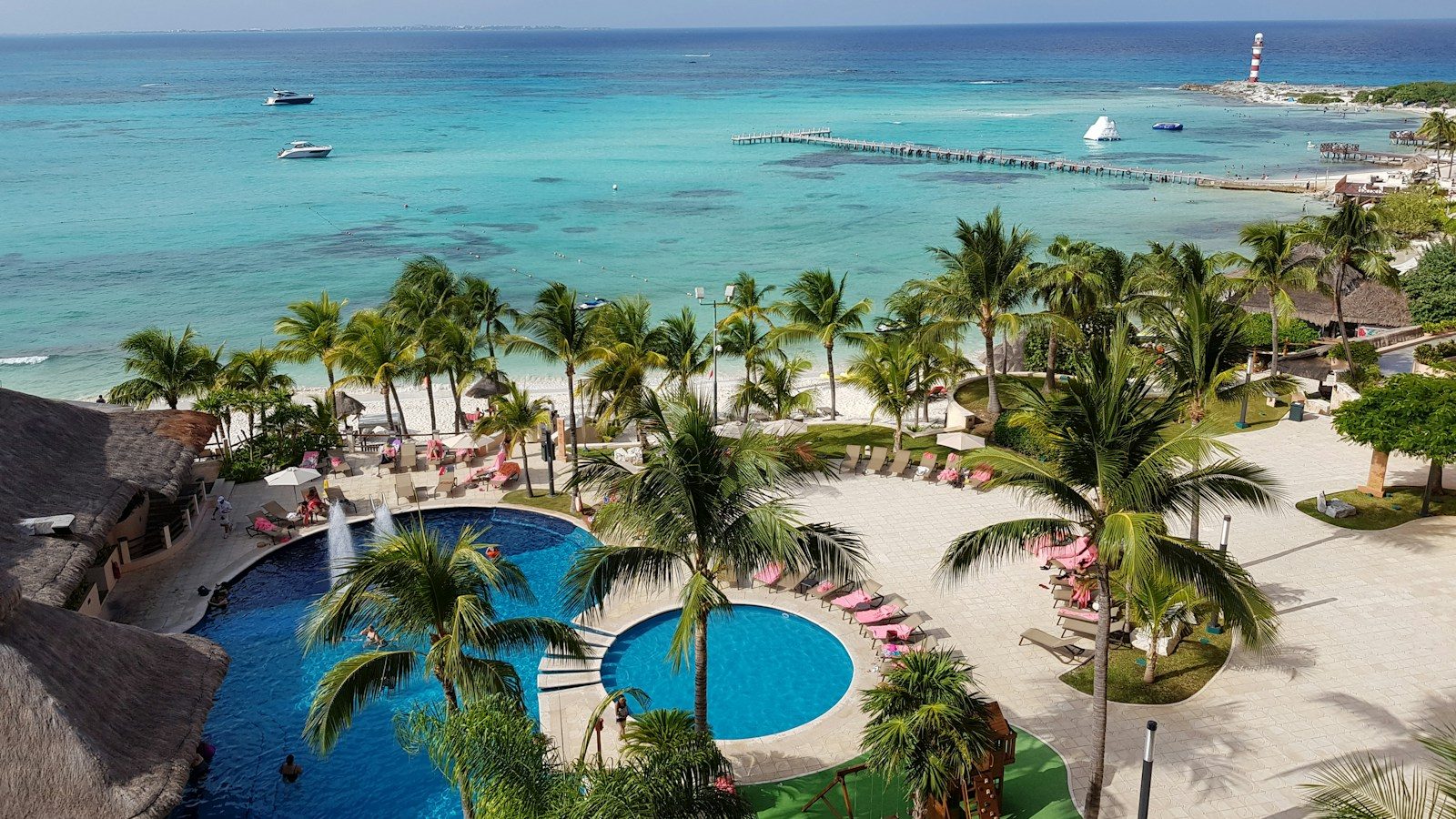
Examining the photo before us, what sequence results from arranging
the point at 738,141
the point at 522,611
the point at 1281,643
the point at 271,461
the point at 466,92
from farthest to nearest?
the point at 466,92 < the point at 738,141 < the point at 271,461 < the point at 522,611 < the point at 1281,643

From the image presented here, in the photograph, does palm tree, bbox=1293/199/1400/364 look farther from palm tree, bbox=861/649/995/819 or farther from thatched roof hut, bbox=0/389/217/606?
thatched roof hut, bbox=0/389/217/606

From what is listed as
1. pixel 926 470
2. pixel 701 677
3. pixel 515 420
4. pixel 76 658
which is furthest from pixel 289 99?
pixel 701 677

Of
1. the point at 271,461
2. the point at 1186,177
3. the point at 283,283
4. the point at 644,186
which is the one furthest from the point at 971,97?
the point at 271,461

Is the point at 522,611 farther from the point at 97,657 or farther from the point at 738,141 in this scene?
the point at 738,141

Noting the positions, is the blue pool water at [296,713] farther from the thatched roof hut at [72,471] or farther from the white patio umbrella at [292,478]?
the thatched roof hut at [72,471]

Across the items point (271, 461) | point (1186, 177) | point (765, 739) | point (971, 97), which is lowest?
point (765, 739)

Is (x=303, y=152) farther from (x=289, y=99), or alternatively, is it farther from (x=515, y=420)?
(x=515, y=420)
